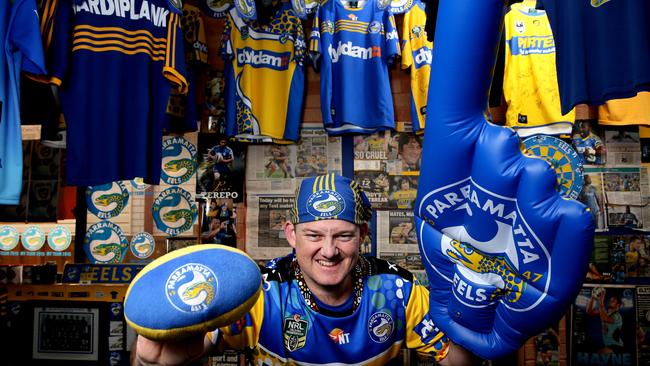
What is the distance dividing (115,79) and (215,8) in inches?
41.6

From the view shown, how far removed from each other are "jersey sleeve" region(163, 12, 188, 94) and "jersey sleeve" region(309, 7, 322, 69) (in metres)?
0.78

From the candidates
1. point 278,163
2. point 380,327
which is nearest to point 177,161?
point 278,163

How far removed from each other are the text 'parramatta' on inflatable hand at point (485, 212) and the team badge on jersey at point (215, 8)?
2079 mm

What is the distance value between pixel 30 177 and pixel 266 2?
6.01ft

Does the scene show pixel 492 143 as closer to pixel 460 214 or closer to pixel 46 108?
pixel 460 214

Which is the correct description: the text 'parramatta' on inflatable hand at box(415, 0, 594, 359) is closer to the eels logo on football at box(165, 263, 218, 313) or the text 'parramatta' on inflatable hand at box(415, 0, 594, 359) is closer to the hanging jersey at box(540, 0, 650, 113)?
the eels logo on football at box(165, 263, 218, 313)

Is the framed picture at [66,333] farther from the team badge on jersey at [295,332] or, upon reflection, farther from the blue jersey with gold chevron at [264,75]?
the team badge on jersey at [295,332]

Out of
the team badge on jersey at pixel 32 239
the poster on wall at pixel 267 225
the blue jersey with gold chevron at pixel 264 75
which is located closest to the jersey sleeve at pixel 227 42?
the blue jersey with gold chevron at pixel 264 75

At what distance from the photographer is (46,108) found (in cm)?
213

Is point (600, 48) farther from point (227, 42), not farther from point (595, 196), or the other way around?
point (227, 42)

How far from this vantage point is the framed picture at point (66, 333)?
2.77 metres

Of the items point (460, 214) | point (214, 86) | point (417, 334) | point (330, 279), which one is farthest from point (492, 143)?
point (214, 86)

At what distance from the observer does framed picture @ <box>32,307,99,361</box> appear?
9.09 feet

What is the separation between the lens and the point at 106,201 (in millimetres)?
2900
